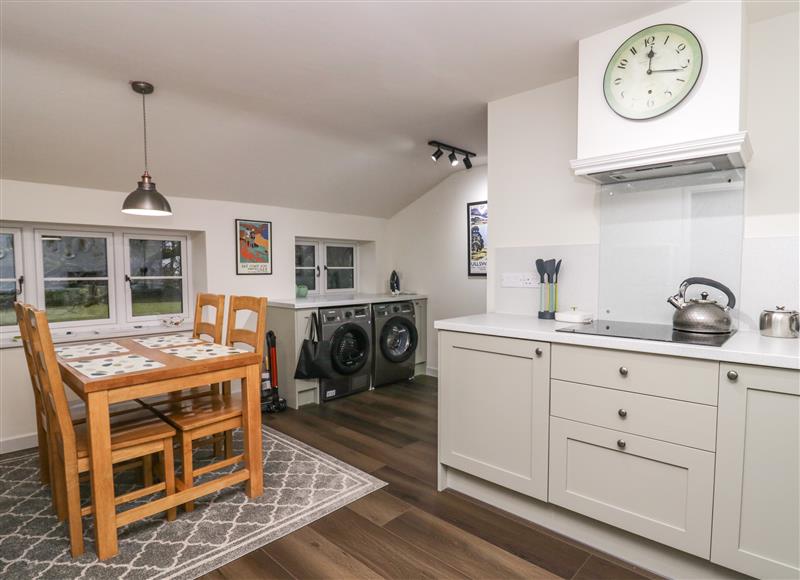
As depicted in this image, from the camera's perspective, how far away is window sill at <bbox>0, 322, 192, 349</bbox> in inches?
117

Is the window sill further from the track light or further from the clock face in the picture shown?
the clock face

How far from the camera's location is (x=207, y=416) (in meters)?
2.24

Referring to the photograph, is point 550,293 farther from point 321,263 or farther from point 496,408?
point 321,263

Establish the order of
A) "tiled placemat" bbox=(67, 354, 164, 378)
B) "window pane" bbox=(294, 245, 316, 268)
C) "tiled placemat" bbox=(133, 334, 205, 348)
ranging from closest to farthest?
"tiled placemat" bbox=(67, 354, 164, 378), "tiled placemat" bbox=(133, 334, 205, 348), "window pane" bbox=(294, 245, 316, 268)

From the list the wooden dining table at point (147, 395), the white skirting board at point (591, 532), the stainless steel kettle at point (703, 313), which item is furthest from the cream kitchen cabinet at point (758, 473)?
the wooden dining table at point (147, 395)

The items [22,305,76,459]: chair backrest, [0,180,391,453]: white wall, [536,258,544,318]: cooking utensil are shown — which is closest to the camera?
[22,305,76,459]: chair backrest

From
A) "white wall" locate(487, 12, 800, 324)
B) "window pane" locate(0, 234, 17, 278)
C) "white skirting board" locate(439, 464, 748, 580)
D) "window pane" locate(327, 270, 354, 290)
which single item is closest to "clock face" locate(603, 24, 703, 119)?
"white wall" locate(487, 12, 800, 324)

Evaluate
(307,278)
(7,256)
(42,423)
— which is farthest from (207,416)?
(307,278)

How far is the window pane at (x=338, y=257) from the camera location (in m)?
4.96

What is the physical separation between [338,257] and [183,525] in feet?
11.0

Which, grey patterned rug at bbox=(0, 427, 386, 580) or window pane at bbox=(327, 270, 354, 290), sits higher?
window pane at bbox=(327, 270, 354, 290)

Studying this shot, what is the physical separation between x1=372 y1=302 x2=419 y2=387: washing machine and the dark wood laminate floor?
64.2 inches

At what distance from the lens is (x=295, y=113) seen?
290 centimetres

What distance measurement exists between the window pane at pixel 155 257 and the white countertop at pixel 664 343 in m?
2.67
